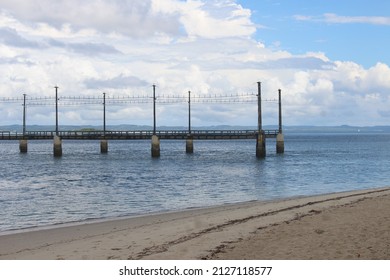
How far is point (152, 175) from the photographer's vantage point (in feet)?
153

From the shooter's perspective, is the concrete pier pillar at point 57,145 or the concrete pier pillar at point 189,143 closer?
the concrete pier pillar at point 57,145

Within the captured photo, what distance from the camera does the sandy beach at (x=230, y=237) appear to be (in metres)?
11.3

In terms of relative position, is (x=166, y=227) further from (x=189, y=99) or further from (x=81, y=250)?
(x=189, y=99)

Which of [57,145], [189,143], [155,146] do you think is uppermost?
[189,143]

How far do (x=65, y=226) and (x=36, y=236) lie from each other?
2534 mm

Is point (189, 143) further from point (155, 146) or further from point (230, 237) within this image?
point (230, 237)

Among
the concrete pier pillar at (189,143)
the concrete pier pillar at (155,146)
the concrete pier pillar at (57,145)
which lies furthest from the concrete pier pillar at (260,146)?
the concrete pier pillar at (57,145)

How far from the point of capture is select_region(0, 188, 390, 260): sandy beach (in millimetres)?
11281

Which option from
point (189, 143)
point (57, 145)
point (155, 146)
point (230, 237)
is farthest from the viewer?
point (189, 143)

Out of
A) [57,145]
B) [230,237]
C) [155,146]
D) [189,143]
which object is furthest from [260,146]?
[230,237]

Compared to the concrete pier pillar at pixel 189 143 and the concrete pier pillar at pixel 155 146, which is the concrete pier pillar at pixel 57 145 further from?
the concrete pier pillar at pixel 189 143

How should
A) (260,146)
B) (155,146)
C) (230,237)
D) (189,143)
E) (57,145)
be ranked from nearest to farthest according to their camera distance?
(230,237) → (260,146) → (155,146) → (57,145) → (189,143)

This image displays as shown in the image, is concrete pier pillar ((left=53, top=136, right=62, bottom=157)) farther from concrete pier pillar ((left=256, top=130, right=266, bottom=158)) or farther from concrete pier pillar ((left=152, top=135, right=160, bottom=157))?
concrete pier pillar ((left=256, top=130, right=266, bottom=158))

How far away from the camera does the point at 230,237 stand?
13.3 meters
